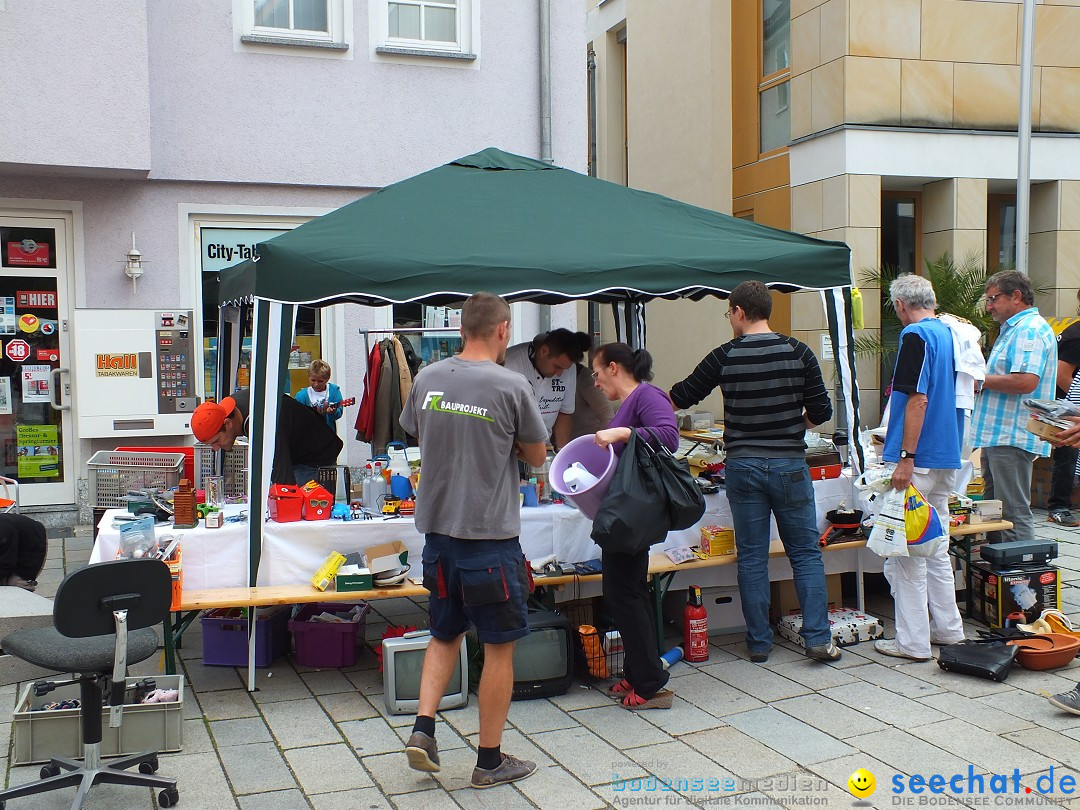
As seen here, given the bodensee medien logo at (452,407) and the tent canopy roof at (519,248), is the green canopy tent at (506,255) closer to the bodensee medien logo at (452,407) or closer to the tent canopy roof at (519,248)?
the tent canopy roof at (519,248)

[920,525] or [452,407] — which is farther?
[920,525]

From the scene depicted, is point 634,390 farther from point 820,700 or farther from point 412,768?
point 412,768

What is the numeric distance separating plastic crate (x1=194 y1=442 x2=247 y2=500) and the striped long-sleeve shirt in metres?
2.70

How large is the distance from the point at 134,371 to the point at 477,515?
5362mm

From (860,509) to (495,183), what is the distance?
2.83 metres

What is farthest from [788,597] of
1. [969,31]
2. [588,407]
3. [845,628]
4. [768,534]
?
[969,31]

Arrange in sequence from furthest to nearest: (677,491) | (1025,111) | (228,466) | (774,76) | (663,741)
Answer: (774,76), (1025,111), (228,466), (677,491), (663,741)

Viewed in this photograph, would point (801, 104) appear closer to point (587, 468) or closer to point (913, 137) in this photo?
point (913, 137)

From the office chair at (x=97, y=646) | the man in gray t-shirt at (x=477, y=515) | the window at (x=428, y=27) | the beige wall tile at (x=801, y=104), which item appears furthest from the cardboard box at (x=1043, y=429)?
the beige wall tile at (x=801, y=104)

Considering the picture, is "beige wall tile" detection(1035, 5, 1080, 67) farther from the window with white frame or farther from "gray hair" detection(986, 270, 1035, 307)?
the window with white frame

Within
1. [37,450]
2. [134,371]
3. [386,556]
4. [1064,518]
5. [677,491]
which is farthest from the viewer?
[37,450]

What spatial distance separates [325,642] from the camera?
17.2 feet

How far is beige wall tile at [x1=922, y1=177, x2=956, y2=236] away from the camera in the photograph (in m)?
11.7

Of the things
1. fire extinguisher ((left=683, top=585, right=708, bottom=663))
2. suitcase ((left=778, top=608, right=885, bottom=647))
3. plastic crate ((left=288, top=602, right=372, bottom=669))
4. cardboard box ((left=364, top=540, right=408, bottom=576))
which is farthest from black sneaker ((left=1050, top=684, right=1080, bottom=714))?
plastic crate ((left=288, top=602, right=372, bottom=669))
